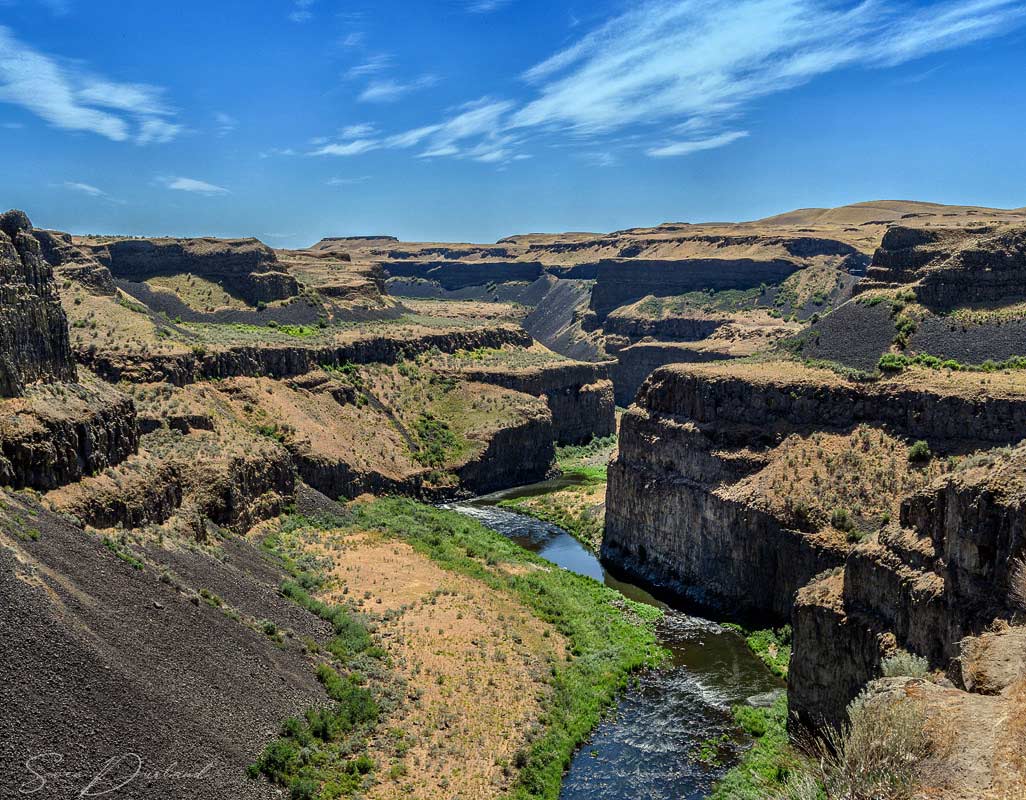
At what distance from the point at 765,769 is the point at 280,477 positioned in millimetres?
35278

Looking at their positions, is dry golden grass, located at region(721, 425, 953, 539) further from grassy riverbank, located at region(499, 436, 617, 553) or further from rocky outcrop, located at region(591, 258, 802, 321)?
rocky outcrop, located at region(591, 258, 802, 321)

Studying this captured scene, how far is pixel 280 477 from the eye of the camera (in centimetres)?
5816

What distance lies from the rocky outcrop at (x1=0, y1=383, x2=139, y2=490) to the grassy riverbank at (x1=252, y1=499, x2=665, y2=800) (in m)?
11.1

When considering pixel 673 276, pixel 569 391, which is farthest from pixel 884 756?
pixel 673 276

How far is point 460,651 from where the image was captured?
136 feet

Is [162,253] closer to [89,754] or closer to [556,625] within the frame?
[556,625]

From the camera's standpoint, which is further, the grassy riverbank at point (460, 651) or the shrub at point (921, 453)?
the shrub at point (921, 453)

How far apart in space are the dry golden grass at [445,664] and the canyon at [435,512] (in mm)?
241

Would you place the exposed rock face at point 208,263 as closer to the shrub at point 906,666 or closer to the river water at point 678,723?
the river water at point 678,723

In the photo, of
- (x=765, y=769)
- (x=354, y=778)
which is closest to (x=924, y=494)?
(x=765, y=769)

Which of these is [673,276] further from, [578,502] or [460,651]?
[460,651]

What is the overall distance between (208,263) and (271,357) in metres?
36.5

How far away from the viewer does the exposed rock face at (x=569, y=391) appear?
96.7m

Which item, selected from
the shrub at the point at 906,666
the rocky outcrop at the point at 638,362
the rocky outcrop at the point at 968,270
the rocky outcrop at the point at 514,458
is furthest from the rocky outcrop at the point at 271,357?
the shrub at the point at 906,666
